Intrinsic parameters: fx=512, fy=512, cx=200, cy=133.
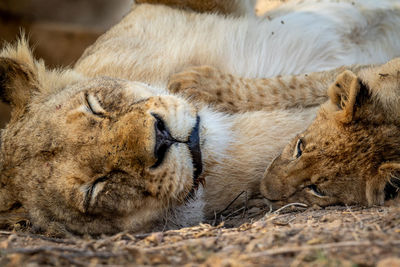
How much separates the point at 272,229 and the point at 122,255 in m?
0.62

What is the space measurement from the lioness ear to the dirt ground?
0.53m

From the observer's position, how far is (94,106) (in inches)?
99.4

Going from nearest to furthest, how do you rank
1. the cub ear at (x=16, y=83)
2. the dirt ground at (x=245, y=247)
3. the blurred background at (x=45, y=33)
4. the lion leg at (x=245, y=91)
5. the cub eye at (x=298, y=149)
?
1. the dirt ground at (x=245, y=247)
2. the cub eye at (x=298, y=149)
3. the cub ear at (x=16, y=83)
4. the lion leg at (x=245, y=91)
5. the blurred background at (x=45, y=33)

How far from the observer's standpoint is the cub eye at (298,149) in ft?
8.63

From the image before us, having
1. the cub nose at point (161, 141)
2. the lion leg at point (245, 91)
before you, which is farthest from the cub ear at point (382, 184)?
the cub nose at point (161, 141)

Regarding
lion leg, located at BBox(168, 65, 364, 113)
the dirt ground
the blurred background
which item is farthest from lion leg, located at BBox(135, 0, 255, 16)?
the blurred background

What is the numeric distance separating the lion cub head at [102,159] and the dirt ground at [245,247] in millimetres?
293

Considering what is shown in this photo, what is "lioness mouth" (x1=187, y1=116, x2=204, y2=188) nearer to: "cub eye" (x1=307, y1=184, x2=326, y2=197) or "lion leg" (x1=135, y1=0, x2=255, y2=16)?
"cub eye" (x1=307, y1=184, x2=326, y2=197)

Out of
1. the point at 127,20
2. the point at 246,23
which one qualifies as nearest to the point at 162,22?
the point at 127,20

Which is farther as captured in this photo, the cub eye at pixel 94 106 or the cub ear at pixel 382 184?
the cub eye at pixel 94 106

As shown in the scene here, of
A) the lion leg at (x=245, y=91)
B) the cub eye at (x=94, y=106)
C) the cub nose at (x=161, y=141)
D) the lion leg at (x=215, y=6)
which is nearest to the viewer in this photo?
the cub nose at (x=161, y=141)

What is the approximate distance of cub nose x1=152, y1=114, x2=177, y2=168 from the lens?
2.21 m

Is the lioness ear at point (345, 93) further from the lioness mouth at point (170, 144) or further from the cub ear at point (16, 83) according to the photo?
the cub ear at point (16, 83)

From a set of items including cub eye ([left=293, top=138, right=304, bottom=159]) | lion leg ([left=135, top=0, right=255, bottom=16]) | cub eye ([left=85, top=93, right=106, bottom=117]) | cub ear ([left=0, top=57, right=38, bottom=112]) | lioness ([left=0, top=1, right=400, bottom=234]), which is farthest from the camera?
lion leg ([left=135, top=0, right=255, bottom=16])
